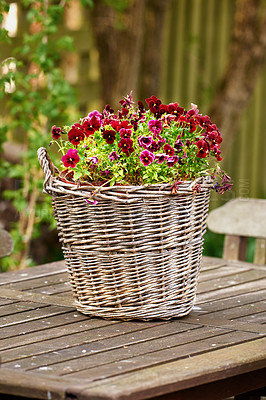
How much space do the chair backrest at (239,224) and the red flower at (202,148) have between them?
116 cm

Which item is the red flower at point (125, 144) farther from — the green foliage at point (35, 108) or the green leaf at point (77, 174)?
the green foliage at point (35, 108)

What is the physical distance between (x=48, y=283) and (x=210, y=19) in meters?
4.83

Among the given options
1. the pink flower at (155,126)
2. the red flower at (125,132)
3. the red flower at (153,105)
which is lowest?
the red flower at (125,132)

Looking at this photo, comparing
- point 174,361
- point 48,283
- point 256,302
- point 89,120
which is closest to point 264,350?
point 174,361

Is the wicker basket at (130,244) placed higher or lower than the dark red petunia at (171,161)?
lower

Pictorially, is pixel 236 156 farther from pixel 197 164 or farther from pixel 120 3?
pixel 197 164

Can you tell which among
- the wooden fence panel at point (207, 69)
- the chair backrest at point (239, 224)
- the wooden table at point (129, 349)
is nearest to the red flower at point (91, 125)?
the wooden table at point (129, 349)

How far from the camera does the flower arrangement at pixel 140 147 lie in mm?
1936

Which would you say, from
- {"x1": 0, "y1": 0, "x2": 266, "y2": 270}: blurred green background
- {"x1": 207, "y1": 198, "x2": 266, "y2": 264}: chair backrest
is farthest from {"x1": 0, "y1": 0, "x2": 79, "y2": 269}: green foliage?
{"x1": 207, "y1": 198, "x2": 266, "y2": 264}: chair backrest

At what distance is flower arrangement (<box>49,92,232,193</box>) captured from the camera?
194 cm

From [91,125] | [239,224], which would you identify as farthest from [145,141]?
[239,224]

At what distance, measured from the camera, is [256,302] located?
2305mm

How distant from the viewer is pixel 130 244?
6.44 feet

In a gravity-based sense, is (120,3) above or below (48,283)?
above
